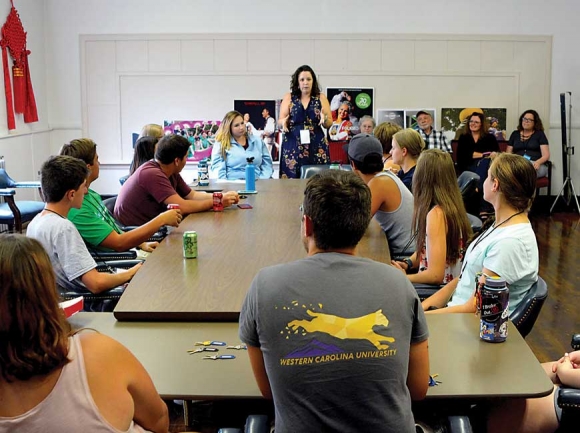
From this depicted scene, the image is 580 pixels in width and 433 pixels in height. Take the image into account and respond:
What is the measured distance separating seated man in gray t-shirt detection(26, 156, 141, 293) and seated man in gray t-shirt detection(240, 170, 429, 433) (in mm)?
1508

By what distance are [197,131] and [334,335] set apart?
300 inches

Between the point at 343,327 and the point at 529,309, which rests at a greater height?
the point at 343,327

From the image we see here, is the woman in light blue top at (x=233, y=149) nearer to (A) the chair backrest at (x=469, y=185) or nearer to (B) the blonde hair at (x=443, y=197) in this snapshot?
(A) the chair backrest at (x=469, y=185)

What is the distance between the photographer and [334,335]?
68.6 inches

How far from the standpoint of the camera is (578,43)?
905 cm

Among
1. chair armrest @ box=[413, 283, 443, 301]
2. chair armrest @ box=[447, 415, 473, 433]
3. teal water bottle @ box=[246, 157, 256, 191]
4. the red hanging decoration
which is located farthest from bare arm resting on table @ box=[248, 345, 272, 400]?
the red hanging decoration

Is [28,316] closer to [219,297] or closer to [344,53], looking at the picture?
[219,297]

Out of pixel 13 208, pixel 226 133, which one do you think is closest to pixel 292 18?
pixel 226 133

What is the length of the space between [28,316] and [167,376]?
0.63 meters

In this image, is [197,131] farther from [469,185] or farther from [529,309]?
[529,309]

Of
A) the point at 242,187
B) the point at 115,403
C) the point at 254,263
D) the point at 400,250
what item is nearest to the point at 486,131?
the point at 242,187

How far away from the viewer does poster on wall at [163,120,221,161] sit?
30.0ft

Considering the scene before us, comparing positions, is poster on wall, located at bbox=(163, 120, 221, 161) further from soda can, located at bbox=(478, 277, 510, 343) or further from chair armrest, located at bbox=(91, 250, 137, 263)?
soda can, located at bbox=(478, 277, 510, 343)

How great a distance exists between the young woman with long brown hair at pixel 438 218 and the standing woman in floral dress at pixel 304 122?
11.3ft
